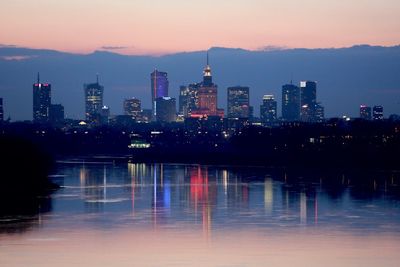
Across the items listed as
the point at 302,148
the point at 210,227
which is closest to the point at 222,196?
the point at 210,227

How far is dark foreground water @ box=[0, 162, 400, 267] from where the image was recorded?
99.8ft

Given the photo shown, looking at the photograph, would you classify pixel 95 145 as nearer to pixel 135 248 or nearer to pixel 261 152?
pixel 261 152

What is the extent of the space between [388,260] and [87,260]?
8702 mm

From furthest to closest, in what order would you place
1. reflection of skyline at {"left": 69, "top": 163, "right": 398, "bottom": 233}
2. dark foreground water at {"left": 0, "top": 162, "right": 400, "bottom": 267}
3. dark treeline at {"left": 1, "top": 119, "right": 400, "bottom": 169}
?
dark treeline at {"left": 1, "top": 119, "right": 400, "bottom": 169}, reflection of skyline at {"left": 69, "top": 163, "right": 398, "bottom": 233}, dark foreground water at {"left": 0, "top": 162, "right": 400, "bottom": 267}

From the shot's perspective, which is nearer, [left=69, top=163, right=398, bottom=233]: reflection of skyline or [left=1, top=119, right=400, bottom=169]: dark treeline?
[left=69, top=163, right=398, bottom=233]: reflection of skyline

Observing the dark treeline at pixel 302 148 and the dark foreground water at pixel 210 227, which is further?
the dark treeline at pixel 302 148

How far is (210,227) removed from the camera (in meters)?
38.3

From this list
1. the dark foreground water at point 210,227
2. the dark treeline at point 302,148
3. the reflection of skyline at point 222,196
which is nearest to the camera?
the dark foreground water at point 210,227

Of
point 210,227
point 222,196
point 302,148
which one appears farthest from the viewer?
point 302,148

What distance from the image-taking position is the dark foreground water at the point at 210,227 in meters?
30.4

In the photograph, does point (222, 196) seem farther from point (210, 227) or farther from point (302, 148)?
point (302, 148)

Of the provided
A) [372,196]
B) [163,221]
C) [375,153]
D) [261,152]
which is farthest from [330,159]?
[163,221]

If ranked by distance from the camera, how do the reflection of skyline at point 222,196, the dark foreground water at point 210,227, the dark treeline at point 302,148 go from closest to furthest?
the dark foreground water at point 210,227
the reflection of skyline at point 222,196
the dark treeline at point 302,148

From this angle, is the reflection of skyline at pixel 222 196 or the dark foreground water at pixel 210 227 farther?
the reflection of skyline at pixel 222 196
